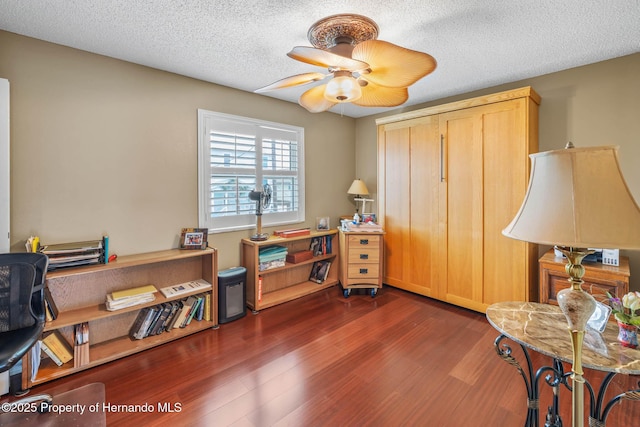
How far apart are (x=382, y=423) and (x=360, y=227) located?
225 centimetres

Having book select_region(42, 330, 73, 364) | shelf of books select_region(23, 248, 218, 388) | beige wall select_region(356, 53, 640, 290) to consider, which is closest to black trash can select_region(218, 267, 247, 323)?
shelf of books select_region(23, 248, 218, 388)

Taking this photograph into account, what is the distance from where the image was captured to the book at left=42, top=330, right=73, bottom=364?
2027 mm

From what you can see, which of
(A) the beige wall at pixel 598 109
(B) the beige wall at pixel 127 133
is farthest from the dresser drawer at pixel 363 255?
(A) the beige wall at pixel 598 109

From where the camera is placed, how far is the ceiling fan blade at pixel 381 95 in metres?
1.97

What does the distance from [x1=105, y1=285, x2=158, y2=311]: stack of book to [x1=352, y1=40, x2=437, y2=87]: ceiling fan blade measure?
7.77ft

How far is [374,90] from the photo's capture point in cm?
199

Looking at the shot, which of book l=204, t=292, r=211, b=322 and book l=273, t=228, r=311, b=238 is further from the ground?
book l=273, t=228, r=311, b=238

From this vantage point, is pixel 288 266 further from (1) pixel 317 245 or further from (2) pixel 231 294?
(2) pixel 231 294

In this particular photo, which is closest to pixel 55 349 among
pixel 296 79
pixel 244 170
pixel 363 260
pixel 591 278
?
pixel 244 170

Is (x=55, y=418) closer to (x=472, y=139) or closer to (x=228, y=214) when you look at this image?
(x=228, y=214)

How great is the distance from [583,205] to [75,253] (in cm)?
284

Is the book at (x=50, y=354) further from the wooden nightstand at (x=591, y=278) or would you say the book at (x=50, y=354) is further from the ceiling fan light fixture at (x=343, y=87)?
the wooden nightstand at (x=591, y=278)

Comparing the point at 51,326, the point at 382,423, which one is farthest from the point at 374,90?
the point at 51,326

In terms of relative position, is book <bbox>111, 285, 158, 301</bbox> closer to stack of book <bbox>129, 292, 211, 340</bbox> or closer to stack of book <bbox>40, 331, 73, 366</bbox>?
stack of book <bbox>129, 292, 211, 340</bbox>
